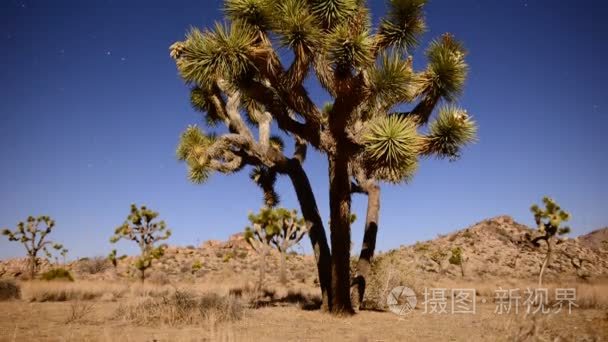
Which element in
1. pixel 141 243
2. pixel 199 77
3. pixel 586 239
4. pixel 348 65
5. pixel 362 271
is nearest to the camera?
pixel 348 65

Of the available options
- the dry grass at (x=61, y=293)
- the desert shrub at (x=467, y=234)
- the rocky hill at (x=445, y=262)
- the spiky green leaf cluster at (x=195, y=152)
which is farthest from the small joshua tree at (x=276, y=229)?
the desert shrub at (x=467, y=234)

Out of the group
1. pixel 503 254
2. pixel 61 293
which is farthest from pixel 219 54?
pixel 503 254

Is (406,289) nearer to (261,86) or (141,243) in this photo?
(261,86)

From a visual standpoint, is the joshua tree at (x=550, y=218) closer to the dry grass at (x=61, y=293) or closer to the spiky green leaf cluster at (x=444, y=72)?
the spiky green leaf cluster at (x=444, y=72)

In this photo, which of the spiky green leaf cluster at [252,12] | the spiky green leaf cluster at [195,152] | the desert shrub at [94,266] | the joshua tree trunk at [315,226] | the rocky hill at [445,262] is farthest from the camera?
the desert shrub at [94,266]

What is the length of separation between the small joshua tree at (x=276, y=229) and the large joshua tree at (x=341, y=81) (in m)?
11.2

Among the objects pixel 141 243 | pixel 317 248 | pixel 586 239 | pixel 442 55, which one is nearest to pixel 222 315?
pixel 317 248

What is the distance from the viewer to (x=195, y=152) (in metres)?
9.88

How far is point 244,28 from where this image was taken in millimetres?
6988

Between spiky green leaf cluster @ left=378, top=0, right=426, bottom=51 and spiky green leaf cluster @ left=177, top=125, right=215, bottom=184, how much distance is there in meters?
4.65

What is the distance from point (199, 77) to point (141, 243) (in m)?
16.6

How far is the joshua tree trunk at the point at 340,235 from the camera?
26.1ft

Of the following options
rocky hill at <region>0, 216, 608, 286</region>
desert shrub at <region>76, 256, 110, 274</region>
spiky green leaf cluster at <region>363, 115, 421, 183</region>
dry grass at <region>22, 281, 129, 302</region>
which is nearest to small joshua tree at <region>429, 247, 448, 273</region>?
rocky hill at <region>0, 216, 608, 286</region>

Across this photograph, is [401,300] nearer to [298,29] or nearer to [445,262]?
[298,29]
